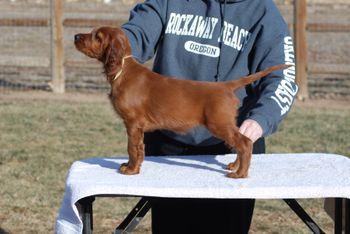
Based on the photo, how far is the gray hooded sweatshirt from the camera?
3697 mm

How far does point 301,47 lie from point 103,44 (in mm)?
9451

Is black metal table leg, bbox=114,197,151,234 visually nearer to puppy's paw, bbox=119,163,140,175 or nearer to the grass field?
puppy's paw, bbox=119,163,140,175

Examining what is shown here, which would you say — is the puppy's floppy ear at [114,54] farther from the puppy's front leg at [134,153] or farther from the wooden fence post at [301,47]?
the wooden fence post at [301,47]

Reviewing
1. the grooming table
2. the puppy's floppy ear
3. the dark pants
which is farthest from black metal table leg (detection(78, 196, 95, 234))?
the dark pants

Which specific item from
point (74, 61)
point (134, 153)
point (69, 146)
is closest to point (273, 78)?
point (134, 153)

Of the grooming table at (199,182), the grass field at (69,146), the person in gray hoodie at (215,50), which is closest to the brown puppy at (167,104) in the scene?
the grooming table at (199,182)

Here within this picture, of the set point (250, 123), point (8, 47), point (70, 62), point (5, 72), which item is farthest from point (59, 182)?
point (8, 47)

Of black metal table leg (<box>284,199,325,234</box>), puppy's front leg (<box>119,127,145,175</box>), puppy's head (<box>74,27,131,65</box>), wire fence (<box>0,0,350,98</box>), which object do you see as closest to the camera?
puppy's head (<box>74,27,131,65</box>)

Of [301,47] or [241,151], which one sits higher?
[241,151]

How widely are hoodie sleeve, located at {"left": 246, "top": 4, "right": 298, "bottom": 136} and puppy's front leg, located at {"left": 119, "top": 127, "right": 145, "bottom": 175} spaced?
0.47 metres

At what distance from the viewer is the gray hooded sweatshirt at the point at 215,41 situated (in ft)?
12.1

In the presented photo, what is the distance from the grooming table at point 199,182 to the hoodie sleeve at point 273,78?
21 cm

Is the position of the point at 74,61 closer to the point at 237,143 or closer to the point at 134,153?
the point at 134,153

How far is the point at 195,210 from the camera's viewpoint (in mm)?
3900
